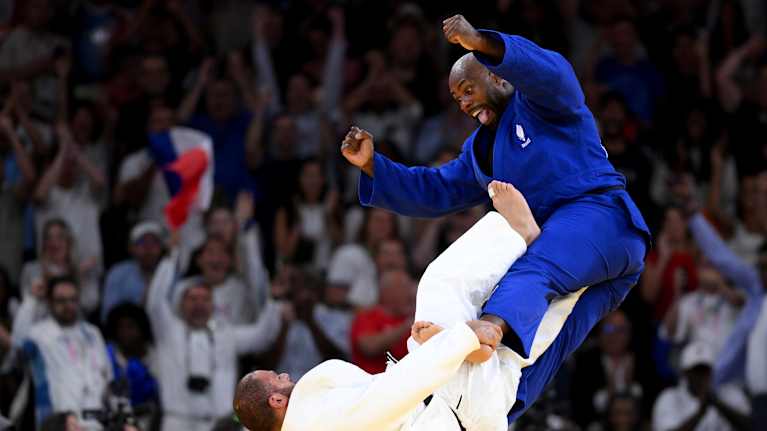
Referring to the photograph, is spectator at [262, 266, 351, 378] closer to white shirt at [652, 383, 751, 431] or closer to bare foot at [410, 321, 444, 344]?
white shirt at [652, 383, 751, 431]

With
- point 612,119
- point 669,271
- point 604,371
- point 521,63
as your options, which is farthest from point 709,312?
point 521,63

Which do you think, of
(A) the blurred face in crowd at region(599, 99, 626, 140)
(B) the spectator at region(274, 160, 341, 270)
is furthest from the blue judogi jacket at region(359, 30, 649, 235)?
(A) the blurred face in crowd at region(599, 99, 626, 140)

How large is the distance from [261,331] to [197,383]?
641 millimetres

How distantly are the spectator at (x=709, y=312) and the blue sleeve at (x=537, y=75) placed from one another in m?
4.64

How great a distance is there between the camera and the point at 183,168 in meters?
9.97

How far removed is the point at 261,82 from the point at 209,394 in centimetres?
305

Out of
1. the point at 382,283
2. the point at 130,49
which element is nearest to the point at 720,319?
the point at 382,283

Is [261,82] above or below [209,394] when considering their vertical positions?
above

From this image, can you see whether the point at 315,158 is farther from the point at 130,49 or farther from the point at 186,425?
the point at 186,425

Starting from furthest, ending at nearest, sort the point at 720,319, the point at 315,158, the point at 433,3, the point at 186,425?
the point at 433,3 < the point at 315,158 < the point at 720,319 < the point at 186,425

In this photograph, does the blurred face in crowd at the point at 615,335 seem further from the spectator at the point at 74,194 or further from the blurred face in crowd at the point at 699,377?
the spectator at the point at 74,194

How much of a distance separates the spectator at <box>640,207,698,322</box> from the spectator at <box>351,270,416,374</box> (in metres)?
1.75

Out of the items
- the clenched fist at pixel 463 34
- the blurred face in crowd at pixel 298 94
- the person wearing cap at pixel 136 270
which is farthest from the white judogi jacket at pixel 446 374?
the blurred face in crowd at pixel 298 94

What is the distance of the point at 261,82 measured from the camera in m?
11.4
